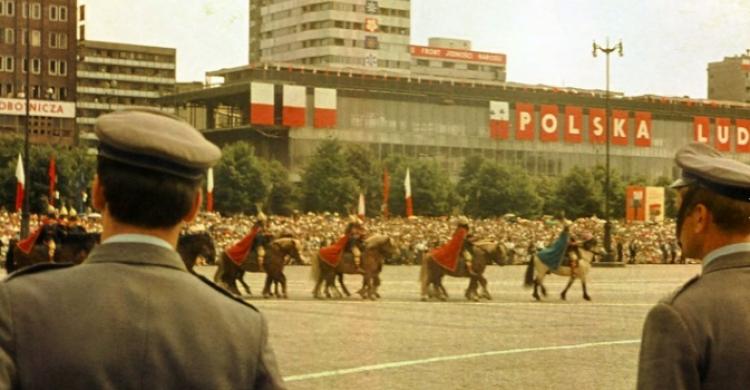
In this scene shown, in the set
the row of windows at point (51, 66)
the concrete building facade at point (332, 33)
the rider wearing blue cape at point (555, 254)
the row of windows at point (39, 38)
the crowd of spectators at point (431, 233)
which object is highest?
the concrete building facade at point (332, 33)

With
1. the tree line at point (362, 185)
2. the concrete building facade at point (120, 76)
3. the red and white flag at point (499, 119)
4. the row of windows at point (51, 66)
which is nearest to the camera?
the tree line at point (362, 185)

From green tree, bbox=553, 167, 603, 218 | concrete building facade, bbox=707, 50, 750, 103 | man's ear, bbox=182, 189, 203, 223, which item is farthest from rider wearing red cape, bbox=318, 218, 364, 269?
concrete building facade, bbox=707, 50, 750, 103

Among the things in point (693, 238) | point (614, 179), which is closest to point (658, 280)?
point (693, 238)

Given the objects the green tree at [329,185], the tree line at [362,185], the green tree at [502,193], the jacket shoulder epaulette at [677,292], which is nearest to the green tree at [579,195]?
the tree line at [362,185]

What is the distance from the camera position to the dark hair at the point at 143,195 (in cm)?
293

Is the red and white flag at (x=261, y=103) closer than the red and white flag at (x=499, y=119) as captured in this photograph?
Yes

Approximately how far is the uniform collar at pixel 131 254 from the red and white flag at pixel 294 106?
8980cm

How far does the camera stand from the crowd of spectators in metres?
50.0

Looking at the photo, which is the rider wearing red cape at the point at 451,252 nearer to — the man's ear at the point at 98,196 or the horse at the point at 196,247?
the horse at the point at 196,247

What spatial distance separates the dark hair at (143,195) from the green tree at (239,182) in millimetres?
73212

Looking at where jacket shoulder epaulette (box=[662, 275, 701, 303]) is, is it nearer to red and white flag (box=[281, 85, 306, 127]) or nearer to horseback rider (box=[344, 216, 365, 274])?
horseback rider (box=[344, 216, 365, 274])

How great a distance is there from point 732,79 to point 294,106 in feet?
220

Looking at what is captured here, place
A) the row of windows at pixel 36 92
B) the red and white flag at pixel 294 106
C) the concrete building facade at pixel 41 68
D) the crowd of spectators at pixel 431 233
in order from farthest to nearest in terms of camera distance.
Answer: the red and white flag at pixel 294 106 → the row of windows at pixel 36 92 → the concrete building facade at pixel 41 68 → the crowd of spectators at pixel 431 233

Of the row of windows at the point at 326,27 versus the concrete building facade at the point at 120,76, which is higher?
the row of windows at the point at 326,27
